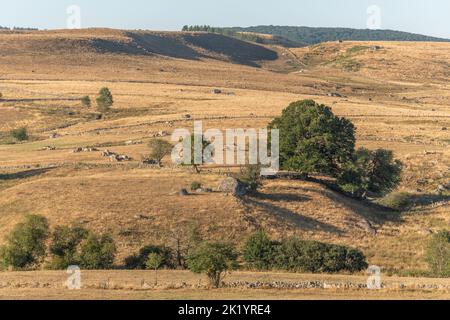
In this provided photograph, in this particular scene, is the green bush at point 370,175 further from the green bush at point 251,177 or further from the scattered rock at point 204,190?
the scattered rock at point 204,190

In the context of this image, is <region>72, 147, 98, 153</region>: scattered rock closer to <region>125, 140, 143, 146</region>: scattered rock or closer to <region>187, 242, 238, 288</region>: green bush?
<region>125, 140, 143, 146</region>: scattered rock

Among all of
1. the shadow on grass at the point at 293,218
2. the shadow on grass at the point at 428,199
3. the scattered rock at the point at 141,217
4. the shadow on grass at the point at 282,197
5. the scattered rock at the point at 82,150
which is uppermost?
the scattered rock at the point at 82,150

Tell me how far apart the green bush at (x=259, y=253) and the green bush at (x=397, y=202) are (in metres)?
25.1

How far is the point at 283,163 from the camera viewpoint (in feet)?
244

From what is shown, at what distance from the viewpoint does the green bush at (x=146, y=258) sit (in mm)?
46656

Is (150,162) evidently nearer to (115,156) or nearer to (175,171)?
(115,156)

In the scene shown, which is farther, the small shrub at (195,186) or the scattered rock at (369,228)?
the small shrub at (195,186)

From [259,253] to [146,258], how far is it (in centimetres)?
814

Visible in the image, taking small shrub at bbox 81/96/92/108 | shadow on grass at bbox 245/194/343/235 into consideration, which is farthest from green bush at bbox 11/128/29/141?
shadow on grass at bbox 245/194/343/235

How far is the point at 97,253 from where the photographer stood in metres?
45.6

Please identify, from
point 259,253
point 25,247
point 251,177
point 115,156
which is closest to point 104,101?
point 115,156

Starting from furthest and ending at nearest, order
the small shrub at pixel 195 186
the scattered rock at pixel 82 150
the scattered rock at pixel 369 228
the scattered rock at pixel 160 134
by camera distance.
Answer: the scattered rock at pixel 160 134
the scattered rock at pixel 82 150
the small shrub at pixel 195 186
the scattered rock at pixel 369 228

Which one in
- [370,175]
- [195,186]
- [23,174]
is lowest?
[370,175]

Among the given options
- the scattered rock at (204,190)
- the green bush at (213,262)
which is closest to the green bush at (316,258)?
the green bush at (213,262)
